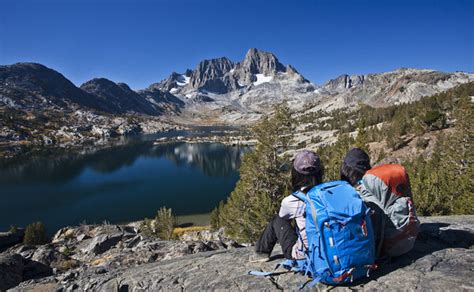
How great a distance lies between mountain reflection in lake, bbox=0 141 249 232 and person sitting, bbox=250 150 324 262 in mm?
59192

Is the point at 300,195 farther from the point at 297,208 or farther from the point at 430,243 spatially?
the point at 430,243

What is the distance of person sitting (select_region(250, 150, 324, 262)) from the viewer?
5.67m

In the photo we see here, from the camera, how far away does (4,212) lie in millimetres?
65000

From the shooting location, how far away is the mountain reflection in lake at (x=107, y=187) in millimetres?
63344

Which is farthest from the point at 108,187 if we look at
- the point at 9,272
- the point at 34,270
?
the point at 9,272

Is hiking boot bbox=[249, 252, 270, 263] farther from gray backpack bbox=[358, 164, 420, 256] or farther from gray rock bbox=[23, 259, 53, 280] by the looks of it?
gray rock bbox=[23, 259, 53, 280]

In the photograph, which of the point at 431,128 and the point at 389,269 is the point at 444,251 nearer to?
the point at 389,269

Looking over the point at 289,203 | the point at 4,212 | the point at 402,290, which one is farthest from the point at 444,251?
the point at 4,212

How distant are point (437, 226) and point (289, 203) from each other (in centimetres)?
603

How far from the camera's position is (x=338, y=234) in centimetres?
493

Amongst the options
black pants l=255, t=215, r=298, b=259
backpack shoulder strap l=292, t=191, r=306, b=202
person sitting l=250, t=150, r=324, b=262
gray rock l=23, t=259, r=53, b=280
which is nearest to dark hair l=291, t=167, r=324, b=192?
person sitting l=250, t=150, r=324, b=262

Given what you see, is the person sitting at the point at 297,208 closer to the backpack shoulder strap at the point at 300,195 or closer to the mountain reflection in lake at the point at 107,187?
the backpack shoulder strap at the point at 300,195

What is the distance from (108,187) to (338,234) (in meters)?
90.7

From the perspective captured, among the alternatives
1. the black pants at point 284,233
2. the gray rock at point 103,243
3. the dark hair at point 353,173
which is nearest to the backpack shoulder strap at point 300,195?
the black pants at point 284,233
